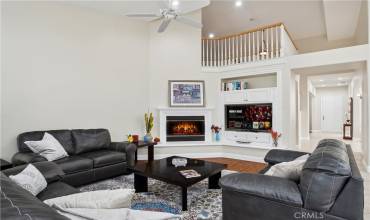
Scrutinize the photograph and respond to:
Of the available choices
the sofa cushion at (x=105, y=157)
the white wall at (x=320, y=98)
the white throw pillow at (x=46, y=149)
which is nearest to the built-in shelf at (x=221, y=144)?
the sofa cushion at (x=105, y=157)

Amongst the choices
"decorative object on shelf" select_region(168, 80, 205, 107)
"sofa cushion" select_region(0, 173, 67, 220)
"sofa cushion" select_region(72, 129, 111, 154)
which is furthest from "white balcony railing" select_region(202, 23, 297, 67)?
"sofa cushion" select_region(0, 173, 67, 220)

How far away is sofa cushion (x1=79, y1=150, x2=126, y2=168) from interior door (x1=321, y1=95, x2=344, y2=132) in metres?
12.4

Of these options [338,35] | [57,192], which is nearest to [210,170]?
[57,192]

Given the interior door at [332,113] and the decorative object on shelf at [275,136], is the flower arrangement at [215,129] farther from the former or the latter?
the interior door at [332,113]

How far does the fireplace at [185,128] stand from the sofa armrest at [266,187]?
3.74 metres

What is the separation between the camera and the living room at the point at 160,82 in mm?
3730

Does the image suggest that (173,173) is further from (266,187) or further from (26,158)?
(26,158)

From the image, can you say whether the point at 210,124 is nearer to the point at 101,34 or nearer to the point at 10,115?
the point at 101,34

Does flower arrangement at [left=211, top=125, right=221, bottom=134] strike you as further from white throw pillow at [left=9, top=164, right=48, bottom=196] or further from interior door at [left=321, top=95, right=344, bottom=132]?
interior door at [left=321, top=95, right=344, bottom=132]

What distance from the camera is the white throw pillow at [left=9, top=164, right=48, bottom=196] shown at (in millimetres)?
1865

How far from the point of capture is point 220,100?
5859 mm

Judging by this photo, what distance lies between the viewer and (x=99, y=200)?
3.91ft

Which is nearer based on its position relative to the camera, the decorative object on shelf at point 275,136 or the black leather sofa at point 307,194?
the black leather sofa at point 307,194

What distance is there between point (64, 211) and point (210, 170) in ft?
7.12
